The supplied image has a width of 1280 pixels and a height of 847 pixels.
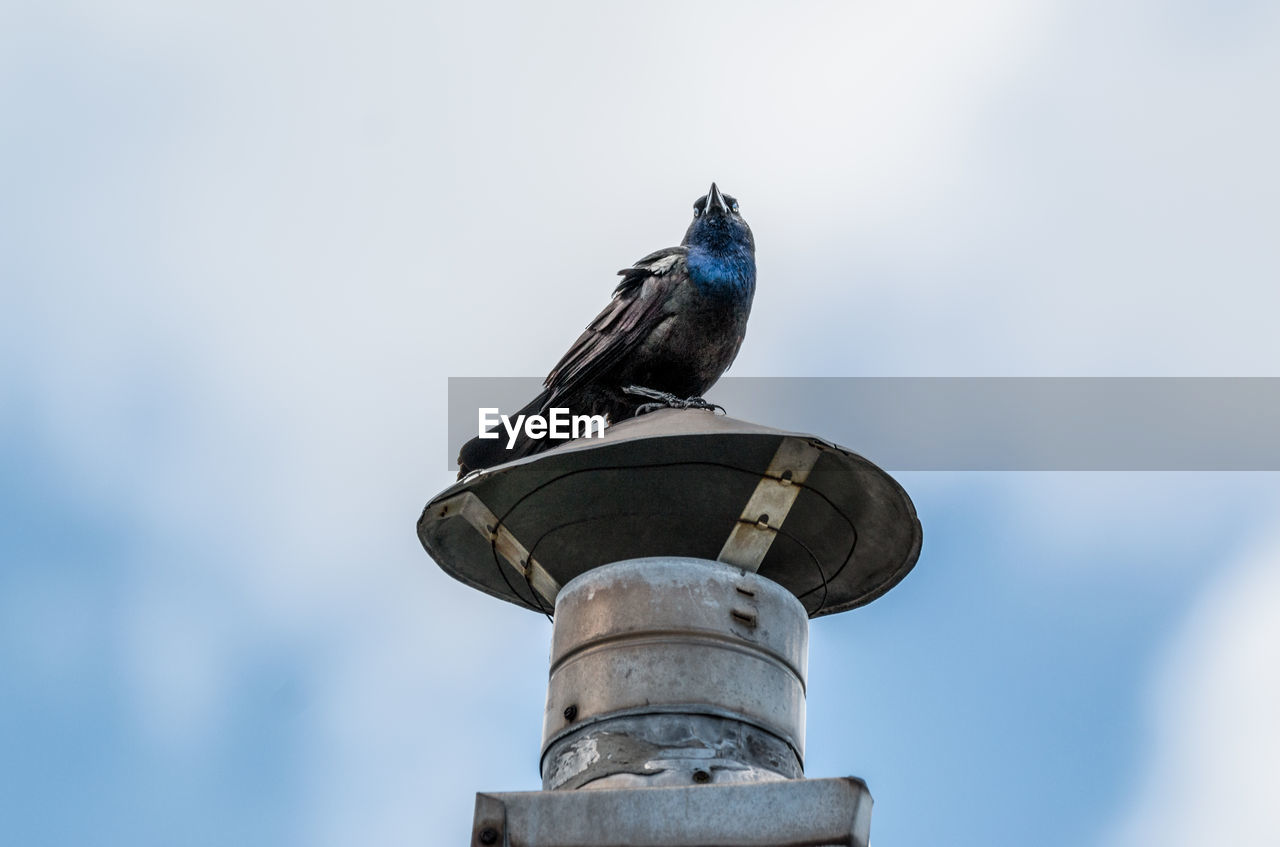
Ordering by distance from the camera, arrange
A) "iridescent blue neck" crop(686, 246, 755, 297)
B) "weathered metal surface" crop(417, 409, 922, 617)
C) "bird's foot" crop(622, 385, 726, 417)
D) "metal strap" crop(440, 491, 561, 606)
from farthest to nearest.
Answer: "iridescent blue neck" crop(686, 246, 755, 297) < "bird's foot" crop(622, 385, 726, 417) < "metal strap" crop(440, 491, 561, 606) < "weathered metal surface" crop(417, 409, 922, 617)

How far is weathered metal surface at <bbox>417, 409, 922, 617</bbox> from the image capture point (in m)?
5.19

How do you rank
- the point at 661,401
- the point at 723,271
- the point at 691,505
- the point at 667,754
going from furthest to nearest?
the point at 723,271 < the point at 661,401 < the point at 691,505 < the point at 667,754

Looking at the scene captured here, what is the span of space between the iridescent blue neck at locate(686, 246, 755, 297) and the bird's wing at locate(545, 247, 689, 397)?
58 mm

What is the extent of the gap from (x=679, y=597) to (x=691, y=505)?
0.42 m

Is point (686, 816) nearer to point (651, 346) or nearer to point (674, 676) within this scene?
point (674, 676)

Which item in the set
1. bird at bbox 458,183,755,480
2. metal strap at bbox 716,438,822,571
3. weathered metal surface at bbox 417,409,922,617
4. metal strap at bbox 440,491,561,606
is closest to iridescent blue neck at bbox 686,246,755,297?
bird at bbox 458,183,755,480

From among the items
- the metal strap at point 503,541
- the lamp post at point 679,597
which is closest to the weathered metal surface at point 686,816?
the lamp post at point 679,597

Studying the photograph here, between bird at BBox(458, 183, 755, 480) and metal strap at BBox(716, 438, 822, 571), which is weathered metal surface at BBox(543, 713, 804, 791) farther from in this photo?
bird at BBox(458, 183, 755, 480)

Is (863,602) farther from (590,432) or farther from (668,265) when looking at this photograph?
(668,265)

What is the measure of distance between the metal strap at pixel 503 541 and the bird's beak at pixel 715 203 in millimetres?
1954

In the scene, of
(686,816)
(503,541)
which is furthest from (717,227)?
(686,816)

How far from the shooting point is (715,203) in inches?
267

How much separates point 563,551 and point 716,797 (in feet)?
4.75

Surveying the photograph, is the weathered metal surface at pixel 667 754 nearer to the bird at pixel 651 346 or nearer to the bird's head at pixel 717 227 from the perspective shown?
the bird at pixel 651 346
